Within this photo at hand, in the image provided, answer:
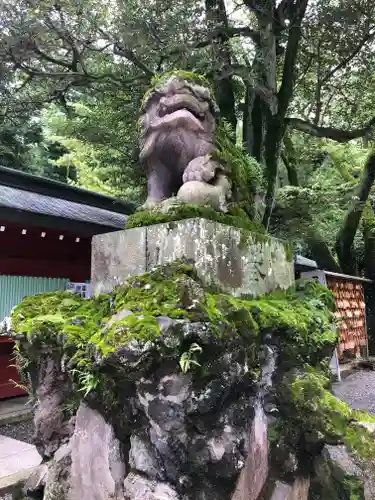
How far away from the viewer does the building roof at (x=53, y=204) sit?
6.13 m

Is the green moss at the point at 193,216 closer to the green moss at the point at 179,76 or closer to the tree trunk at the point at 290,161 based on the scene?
the green moss at the point at 179,76

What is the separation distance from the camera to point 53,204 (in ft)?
25.0

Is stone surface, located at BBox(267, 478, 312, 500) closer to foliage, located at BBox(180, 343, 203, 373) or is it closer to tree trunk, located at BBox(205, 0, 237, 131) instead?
foliage, located at BBox(180, 343, 203, 373)

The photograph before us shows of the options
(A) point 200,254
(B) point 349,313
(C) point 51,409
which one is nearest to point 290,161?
(B) point 349,313

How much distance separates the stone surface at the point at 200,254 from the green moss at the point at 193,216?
0.08 meters

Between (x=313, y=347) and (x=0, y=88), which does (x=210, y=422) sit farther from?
(x=0, y=88)

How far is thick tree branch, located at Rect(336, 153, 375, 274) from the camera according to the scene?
31.3ft

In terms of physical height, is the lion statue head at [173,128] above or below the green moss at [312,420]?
above

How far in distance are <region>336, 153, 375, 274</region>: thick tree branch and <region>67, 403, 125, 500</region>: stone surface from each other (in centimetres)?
857

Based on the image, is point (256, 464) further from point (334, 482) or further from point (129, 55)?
point (129, 55)

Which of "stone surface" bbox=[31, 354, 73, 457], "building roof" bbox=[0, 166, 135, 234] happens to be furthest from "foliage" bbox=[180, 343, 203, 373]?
"building roof" bbox=[0, 166, 135, 234]

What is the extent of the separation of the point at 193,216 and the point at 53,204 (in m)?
5.55

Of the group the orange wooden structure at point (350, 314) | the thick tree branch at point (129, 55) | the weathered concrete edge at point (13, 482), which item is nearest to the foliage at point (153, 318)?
the weathered concrete edge at point (13, 482)

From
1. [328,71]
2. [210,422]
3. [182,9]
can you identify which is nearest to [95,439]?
[210,422]
